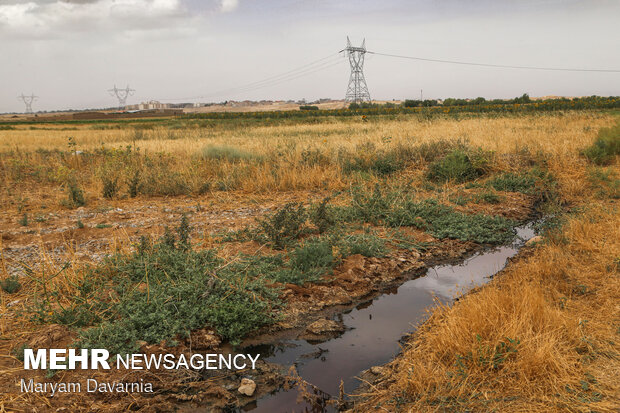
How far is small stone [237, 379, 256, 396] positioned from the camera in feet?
10.1

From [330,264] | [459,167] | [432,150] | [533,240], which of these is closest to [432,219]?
[533,240]

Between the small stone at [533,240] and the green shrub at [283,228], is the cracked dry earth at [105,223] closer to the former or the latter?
the green shrub at [283,228]

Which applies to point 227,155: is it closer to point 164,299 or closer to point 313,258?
point 313,258

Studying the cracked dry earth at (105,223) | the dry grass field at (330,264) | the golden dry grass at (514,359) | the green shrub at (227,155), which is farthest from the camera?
the green shrub at (227,155)

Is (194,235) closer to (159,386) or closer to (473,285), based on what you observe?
(159,386)

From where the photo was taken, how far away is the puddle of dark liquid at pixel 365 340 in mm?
3188

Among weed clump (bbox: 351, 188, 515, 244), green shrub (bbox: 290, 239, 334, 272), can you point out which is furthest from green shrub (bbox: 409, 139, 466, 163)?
green shrub (bbox: 290, 239, 334, 272)

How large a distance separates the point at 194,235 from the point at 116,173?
15.1ft

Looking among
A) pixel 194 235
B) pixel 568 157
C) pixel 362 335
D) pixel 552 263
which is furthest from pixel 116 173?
pixel 568 157

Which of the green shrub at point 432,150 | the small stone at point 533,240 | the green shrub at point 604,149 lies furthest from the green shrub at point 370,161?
the green shrub at point 604,149

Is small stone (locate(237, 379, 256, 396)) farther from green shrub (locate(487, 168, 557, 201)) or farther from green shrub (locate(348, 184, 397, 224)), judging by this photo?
green shrub (locate(487, 168, 557, 201))

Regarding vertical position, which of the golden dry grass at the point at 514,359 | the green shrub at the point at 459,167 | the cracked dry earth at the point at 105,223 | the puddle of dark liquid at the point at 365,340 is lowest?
the puddle of dark liquid at the point at 365,340

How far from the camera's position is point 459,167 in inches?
372

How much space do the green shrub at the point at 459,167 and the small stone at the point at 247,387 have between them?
7.35 metres
